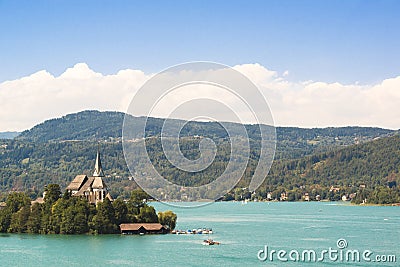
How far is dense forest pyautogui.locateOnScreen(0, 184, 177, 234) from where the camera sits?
63344 mm

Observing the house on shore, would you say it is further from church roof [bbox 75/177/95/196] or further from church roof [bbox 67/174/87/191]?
church roof [bbox 67/174/87/191]

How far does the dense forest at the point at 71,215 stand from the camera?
208ft

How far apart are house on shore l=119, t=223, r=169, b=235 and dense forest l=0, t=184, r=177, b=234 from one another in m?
0.72

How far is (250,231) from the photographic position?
7375 cm

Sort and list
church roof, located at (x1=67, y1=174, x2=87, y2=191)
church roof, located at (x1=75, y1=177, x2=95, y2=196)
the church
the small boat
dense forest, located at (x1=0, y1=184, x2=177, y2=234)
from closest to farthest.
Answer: the small boat
dense forest, located at (x1=0, y1=184, x2=177, y2=234)
the church
church roof, located at (x1=75, y1=177, x2=95, y2=196)
church roof, located at (x1=67, y1=174, x2=87, y2=191)

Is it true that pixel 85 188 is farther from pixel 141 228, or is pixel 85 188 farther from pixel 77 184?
pixel 141 228

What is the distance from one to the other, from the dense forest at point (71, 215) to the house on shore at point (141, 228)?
2.37ft

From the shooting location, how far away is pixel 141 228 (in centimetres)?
6462

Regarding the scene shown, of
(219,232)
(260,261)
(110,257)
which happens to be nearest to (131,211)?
(219,232)

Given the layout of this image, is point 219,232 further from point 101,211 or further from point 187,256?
point 187,256

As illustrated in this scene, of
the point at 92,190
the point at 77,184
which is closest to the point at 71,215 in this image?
the point at 92,190

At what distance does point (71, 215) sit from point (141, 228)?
6.23 metres

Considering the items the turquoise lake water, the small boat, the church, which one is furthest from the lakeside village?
the small boat

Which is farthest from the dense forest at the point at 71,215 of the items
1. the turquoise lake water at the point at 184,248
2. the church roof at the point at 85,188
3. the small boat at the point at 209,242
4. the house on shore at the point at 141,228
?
the small boat at the point at 209,242
